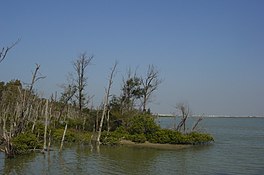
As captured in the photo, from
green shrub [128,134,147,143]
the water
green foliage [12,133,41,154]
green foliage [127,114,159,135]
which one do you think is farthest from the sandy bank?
green foliage [12,133,41,154]

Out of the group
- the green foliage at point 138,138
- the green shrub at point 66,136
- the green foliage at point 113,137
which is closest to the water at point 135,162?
the green foliage at point 113,137

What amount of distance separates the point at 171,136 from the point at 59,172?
1977 centimetres

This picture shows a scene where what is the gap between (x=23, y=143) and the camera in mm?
28078

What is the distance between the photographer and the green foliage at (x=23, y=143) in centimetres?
2758

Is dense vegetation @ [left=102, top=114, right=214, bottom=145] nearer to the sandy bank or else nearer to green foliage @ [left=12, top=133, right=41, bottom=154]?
the sandy bank

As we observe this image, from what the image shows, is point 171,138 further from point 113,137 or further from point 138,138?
point 113,137

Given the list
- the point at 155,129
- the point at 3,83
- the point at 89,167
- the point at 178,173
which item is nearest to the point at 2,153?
the point at 89,167

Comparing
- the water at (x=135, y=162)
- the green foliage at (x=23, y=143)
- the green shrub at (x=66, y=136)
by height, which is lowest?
the water at (x=135, y=162)

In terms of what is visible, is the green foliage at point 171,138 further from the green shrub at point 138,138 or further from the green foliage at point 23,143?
the green foliage at point 23,143

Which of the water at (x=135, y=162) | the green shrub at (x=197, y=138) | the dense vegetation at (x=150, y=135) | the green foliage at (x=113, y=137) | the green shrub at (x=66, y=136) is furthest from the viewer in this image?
the green shrub at (x=197, y=138)

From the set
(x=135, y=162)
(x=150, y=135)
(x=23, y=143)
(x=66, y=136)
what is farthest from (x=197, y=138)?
(x=23, y=143)

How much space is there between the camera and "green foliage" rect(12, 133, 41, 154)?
27577mm

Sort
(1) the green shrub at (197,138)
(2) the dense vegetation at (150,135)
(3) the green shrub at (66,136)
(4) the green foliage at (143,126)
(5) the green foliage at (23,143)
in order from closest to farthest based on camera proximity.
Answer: (5) the green foliage at (23,143) < (3) the green shrub at (66,136) < (2) the dense vegetation at (150,135) < (1) the green shrub at (197,138) < (4) the green foliage at (143,126)

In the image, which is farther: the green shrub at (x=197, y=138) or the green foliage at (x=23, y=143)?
the green shrub at (x=197, y=138)
